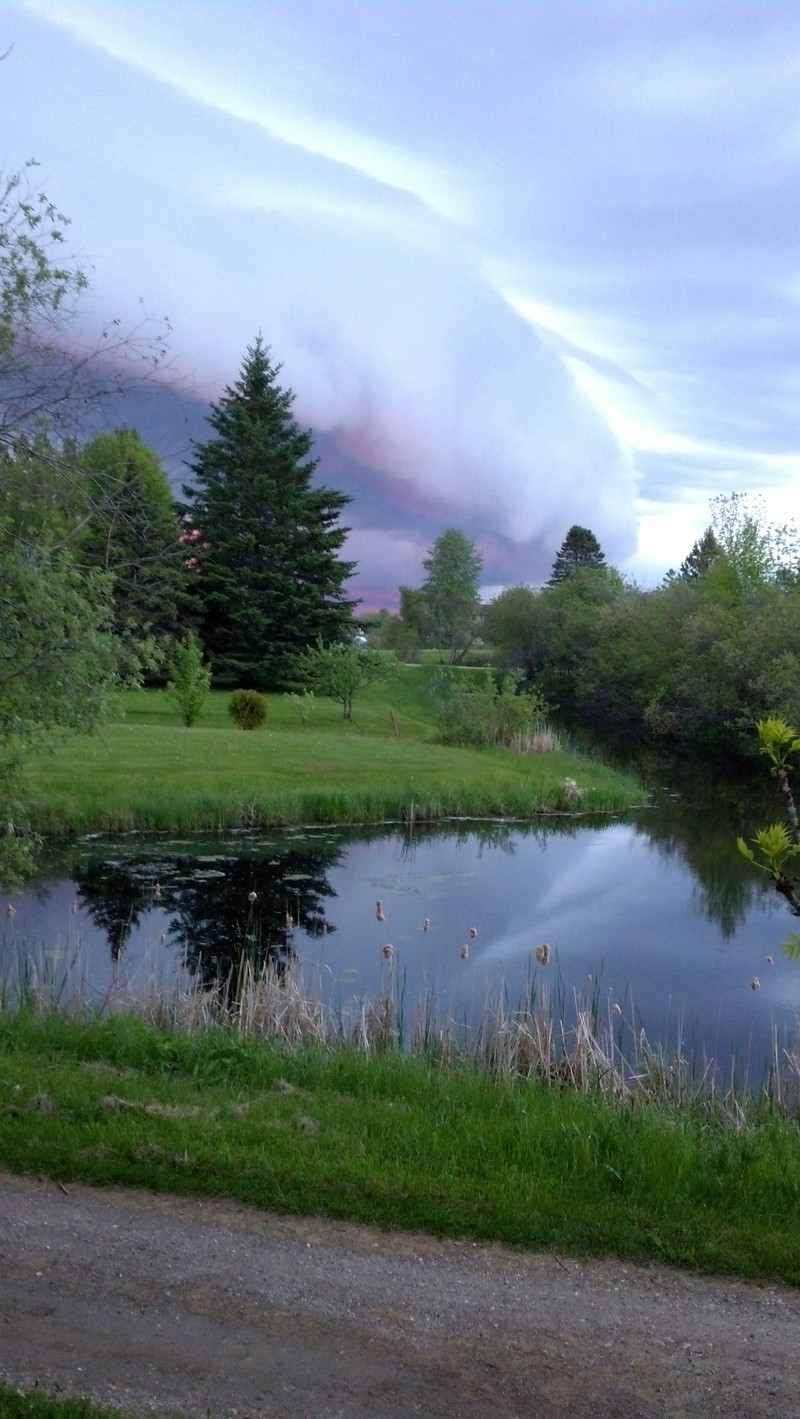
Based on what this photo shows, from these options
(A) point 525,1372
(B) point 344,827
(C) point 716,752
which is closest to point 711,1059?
(A) point 525,1372

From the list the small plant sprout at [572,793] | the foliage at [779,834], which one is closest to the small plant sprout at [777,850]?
the foliage at [779,834]

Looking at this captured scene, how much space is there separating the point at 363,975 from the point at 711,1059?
14.2 feet

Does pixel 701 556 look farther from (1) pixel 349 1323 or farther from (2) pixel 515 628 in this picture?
(1) pixel 349 1323

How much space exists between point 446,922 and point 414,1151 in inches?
437

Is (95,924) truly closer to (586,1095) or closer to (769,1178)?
(586,1095)

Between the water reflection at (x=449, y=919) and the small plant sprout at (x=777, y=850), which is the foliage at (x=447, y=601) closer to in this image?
the water reflection at (x=449, y=919)

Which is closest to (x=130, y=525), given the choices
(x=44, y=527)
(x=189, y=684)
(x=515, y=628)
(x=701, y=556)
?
(x=44, y=527)

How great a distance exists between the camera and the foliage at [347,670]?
4072 cm

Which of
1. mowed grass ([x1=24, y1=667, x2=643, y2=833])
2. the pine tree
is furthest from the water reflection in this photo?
the pine tree

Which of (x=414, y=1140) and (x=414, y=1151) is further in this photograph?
(x=414, y=1140)

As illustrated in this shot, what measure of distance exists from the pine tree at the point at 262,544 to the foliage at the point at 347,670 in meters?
7.38

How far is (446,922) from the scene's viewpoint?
1752 cm

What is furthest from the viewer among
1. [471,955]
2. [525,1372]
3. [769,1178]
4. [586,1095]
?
[471,955]

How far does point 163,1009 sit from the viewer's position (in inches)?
404
